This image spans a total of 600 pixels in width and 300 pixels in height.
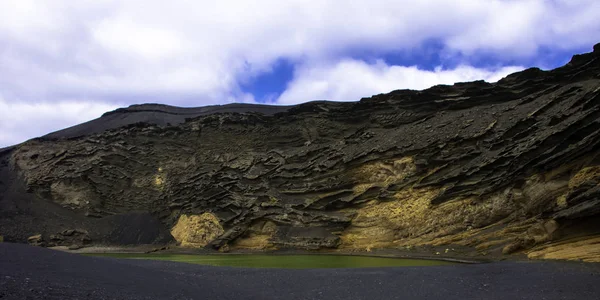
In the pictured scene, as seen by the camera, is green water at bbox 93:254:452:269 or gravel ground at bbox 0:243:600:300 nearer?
gravel ground at bbox 0:243:600:300

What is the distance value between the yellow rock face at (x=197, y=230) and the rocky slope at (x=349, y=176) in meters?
0.12

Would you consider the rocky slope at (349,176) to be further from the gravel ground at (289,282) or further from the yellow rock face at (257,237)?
the gravel ground at (289,282)

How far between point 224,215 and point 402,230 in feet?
46.6

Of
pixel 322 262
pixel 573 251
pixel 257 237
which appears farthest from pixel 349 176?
pixel 573 251

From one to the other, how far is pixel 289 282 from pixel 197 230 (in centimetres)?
2116

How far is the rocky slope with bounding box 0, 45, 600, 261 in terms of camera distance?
1777 centimetres

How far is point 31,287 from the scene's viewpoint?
6148 millimetres

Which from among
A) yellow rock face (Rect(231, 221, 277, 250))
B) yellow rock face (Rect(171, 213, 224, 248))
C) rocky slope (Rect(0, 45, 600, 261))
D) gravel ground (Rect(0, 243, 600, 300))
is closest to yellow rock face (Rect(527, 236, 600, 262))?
rocky slope (Rect(0, 45, 600, 261))

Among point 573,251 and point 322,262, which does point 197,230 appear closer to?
point 322,262

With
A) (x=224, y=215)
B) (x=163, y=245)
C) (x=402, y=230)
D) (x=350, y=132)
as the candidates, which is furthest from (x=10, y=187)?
(x=402, y=230)

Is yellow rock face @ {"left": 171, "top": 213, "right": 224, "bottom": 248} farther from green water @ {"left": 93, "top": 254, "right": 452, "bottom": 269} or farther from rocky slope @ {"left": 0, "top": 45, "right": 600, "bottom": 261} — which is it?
green water @ {"left": 93, "top": 254, "right": 452, "bottom": 269}

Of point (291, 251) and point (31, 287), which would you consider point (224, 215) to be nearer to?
point (291, 251)

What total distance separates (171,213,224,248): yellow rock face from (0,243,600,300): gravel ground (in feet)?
55.2

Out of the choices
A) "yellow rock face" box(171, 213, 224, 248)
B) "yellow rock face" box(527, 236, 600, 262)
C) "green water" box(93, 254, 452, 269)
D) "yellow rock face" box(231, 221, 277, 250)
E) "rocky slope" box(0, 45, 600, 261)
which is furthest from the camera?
"yellow rock face" box(171, 213, 224, 248)
